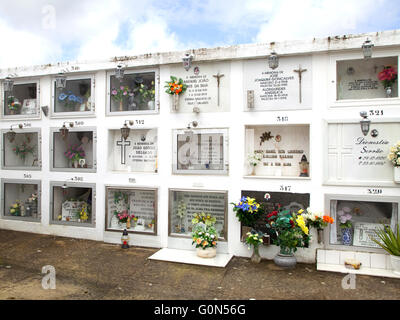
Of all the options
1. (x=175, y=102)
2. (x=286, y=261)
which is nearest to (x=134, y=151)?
(x=175, y=102)

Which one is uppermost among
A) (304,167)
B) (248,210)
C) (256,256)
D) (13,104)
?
(13,104)

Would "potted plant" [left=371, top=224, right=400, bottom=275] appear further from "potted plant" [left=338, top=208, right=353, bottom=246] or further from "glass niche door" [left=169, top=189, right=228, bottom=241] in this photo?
"glass niche door" [left=169, top=189, right=228, bottom=241]

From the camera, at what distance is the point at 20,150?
28.9 feet

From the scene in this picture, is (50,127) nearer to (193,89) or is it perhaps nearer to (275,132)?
(193,89)

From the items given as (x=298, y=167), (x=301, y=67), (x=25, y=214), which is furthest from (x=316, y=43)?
(x=25, y=214)

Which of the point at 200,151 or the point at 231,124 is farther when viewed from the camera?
the point at 200,151

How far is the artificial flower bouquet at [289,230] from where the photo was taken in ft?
18.9

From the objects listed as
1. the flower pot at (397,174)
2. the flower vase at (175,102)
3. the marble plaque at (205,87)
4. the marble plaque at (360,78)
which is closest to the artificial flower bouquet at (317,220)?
the flower pot at (397,174)

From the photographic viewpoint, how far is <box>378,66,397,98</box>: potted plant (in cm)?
591

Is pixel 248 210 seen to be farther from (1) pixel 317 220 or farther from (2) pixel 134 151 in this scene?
(2) pixel 134 151

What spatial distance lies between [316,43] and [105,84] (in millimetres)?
4582

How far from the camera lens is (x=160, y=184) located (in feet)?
23.3

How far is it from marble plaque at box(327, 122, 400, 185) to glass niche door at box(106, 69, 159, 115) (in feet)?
12.8

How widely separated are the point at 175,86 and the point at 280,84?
7.03 feet
